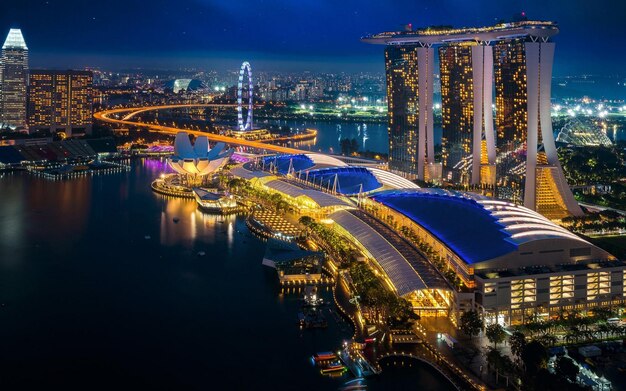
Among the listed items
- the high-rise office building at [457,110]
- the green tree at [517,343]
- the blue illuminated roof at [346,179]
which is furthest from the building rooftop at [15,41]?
the green tree at [517,343]

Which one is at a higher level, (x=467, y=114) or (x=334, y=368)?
(x=467, y=114)

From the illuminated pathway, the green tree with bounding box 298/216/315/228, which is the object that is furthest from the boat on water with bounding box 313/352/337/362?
the illuminated pathway

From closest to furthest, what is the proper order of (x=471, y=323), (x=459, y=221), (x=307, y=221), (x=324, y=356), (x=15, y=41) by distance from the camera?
1. (x=324, y=356)
2. (x=471, y=323)
3. (x=459, y=221)
4. (x=307, y=221)
5. (x=15, y=41)

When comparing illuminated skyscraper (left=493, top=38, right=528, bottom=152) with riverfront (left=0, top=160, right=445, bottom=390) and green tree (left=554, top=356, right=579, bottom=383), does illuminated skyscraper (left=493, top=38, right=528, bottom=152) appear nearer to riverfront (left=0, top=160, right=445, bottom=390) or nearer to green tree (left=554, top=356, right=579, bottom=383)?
riverfront (left=0, top=160, right=445, bottom=390)

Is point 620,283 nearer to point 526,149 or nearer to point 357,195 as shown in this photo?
point 526,149

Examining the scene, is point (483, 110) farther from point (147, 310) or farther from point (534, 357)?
point (534, 357)

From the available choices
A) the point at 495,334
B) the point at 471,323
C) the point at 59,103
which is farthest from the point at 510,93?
the point at 59,103
